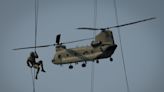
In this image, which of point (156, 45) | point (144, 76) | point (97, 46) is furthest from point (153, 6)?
point (97, 46)

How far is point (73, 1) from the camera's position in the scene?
192 inches

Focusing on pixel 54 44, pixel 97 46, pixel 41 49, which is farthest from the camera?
pixel 41 49

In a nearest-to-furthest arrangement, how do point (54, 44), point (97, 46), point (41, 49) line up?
point (97, 46) < point (54, 44) < point (41, 49)

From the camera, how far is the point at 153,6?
4906 mm

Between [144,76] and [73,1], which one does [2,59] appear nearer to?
[73,1]

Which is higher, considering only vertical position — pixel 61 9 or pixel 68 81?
pixel 61 9

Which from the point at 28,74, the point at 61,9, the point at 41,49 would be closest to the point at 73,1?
the point at 61,9

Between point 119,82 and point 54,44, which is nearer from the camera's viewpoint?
point 54,44

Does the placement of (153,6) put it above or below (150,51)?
above

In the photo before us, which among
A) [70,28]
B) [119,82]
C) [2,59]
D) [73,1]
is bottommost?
[119,82]

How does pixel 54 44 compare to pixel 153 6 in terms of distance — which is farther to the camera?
pixel 153 6

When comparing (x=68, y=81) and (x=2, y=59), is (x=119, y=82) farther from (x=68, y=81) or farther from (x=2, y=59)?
(x=2, y=59)

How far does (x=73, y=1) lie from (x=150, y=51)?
110 cm

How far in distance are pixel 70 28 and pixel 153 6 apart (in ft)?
3.47
